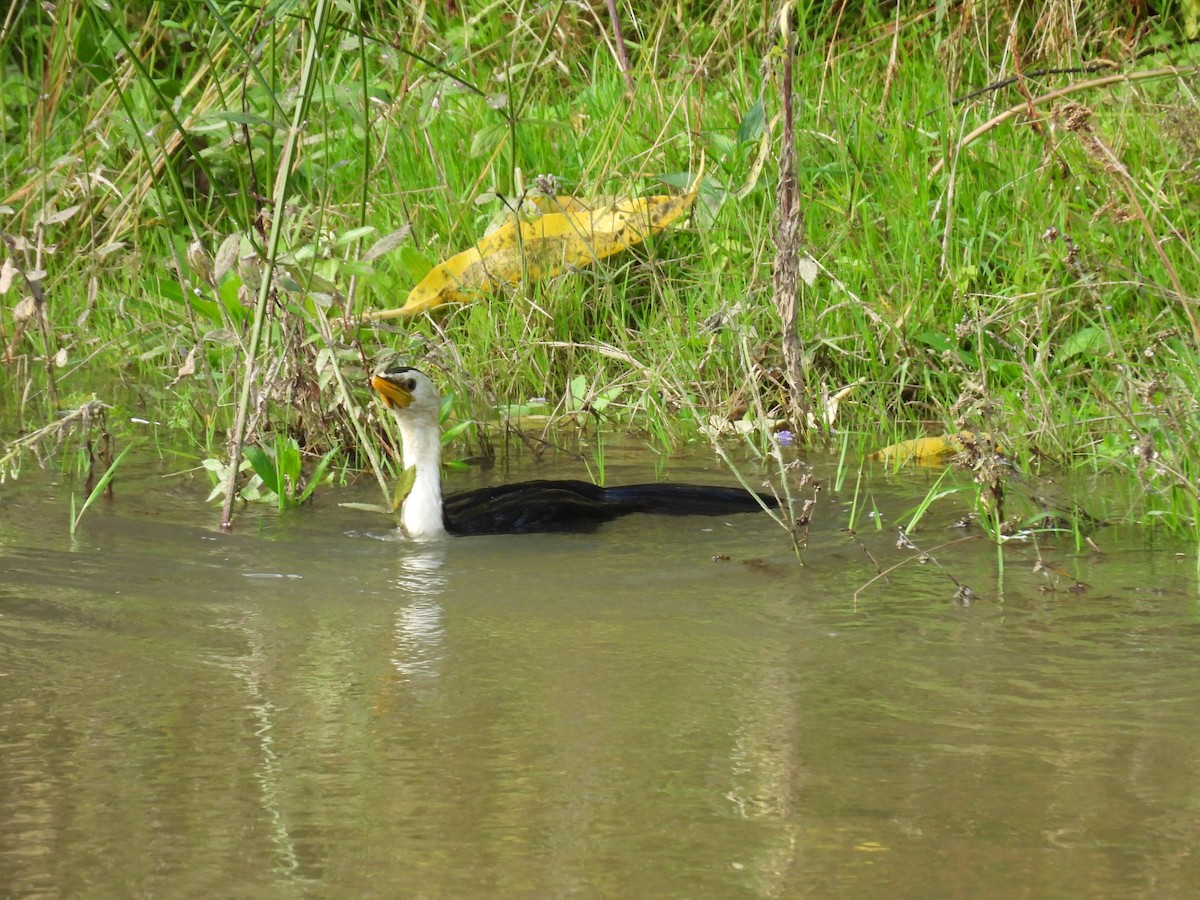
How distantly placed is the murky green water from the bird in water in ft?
1.04

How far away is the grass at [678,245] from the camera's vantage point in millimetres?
4969

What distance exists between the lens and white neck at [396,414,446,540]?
4.68 m

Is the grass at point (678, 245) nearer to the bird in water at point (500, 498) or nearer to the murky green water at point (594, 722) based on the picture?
the bird in water at point (500, 498)

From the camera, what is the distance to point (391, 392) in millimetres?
4812

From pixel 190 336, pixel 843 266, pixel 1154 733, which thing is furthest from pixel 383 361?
pixel 1154 733

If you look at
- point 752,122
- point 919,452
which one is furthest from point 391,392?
point 919,452

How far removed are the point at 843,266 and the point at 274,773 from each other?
3.82 meters

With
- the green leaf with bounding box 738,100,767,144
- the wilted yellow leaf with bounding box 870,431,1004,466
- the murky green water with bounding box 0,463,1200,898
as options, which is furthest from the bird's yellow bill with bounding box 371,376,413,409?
the wilted yellow leaf with bounding box 870,431,1004,466

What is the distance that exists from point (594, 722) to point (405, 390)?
83.6 inches

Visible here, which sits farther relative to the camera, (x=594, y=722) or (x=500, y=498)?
(x=500, y=498)

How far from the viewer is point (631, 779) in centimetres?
263

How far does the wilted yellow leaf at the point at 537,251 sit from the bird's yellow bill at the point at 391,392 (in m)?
1.39

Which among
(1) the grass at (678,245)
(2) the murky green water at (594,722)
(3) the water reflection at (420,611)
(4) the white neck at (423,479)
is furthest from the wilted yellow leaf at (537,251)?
(2) the murky green water at (594,722)

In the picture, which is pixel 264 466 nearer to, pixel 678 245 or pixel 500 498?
pixel 500 498
